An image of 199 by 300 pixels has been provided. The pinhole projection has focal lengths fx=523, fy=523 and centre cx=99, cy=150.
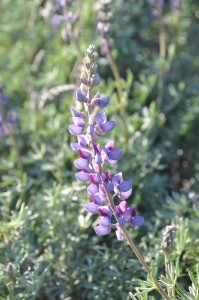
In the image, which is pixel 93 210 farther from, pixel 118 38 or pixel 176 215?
pixel 118 38

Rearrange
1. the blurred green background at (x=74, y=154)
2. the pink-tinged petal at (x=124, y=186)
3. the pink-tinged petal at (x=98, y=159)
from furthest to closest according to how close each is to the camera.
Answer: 1. the blurred green background at (x=74, y=154)
2. the pink-tinged petal at (x=124, y=186)
3. the pink-tinged petal at (x=98, y=159)

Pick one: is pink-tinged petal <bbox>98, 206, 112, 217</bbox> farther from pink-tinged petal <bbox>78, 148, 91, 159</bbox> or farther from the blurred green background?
the blurred green background

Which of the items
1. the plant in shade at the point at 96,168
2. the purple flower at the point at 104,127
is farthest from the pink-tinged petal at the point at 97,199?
the purple flower at the point at 104,127

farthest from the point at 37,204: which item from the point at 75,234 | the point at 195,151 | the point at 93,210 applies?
the point at 195,151

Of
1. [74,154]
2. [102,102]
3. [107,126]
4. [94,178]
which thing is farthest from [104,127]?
[74,154]

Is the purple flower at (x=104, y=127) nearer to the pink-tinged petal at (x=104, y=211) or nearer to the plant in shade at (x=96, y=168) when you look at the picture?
the plant in shade at (x=96, y=168)

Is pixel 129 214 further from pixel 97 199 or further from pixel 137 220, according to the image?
pixel 97 199

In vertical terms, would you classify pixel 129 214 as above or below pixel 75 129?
below

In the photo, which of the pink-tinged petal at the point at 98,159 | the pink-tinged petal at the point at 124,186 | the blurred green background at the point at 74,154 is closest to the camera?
the pink-tinged petal at the point at 98,159
